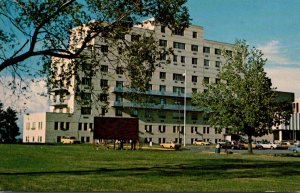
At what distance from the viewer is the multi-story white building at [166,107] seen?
305 feet

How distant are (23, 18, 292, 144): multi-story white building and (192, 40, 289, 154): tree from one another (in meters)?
39.0

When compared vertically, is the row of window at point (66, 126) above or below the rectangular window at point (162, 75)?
below

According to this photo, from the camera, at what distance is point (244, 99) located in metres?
50.2

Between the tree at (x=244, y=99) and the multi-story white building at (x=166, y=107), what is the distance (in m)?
39.0

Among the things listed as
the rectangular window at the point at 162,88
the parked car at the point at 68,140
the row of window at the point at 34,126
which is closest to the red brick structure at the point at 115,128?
the parked car at the point at 68,140

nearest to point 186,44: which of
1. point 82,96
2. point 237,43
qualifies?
point 237,43

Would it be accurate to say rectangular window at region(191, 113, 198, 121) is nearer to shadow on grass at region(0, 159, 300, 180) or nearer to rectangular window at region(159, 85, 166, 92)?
rectangular window at region(159, 85, 166, 92)

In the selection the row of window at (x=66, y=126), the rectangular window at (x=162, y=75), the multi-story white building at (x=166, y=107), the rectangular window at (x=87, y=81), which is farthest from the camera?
the rectangular window at (x=162, y=75)

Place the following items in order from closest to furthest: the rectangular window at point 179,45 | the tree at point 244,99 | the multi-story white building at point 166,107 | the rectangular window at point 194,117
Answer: the tree at point 244,99
the multi-story white building at point 166,107
the rectangular window at point 179,45
the rectangular window at point 194,117

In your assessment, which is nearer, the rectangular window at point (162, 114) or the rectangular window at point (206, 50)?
the rectangular window at point (162, 114)

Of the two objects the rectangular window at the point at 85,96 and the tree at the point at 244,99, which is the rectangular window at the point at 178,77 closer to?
the tree at the point at 244,99

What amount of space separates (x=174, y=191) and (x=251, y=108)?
118 ft

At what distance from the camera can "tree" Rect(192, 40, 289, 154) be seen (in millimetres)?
50219

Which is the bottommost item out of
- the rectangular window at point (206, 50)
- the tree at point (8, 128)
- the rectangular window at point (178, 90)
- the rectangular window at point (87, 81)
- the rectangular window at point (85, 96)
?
the tree at point (8, 128)
